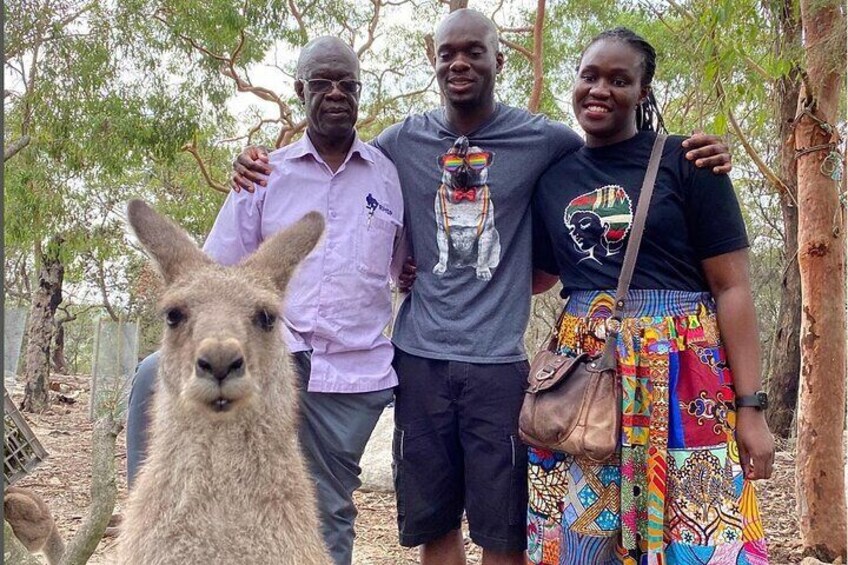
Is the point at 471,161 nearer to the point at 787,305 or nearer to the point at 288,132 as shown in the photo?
the point at 787,305

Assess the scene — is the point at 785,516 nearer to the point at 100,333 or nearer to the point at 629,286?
the point at 629,286

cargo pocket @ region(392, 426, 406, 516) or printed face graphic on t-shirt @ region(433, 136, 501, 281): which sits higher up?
printed face graphic on t-shirt @ region(433, 136, 501, 281)

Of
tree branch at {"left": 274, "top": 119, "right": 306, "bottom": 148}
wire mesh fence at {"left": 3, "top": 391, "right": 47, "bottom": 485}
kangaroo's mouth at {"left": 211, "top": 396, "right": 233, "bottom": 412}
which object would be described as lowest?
wire mesh fence at {"left": 3, "top": 391, "right": 47, "bottom": 485}

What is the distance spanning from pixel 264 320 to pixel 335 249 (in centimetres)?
76

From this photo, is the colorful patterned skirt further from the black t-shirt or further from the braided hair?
the braided hair

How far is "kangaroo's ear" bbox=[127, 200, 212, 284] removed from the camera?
3.14 metres

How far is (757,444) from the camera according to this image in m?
3.09

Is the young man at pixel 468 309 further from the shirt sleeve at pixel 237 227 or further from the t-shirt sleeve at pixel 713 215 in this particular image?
the t-shirt sleeve at pixel 713 215

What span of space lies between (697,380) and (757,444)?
297 mm

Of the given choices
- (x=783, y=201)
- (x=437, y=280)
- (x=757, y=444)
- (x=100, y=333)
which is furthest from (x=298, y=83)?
(x=100, y=333)

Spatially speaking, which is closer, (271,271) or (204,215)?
(271,271)

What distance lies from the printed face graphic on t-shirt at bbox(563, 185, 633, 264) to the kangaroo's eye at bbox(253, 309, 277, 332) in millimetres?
1188

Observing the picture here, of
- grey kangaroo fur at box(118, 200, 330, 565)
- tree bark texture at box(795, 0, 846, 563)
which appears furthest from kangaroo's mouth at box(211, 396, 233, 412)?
tree bark texture at box(795, 0, 846, 563)

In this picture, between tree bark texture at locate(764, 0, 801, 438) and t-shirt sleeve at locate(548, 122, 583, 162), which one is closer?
t-shirt sleeve at locate(548, 122, 583, 162)
